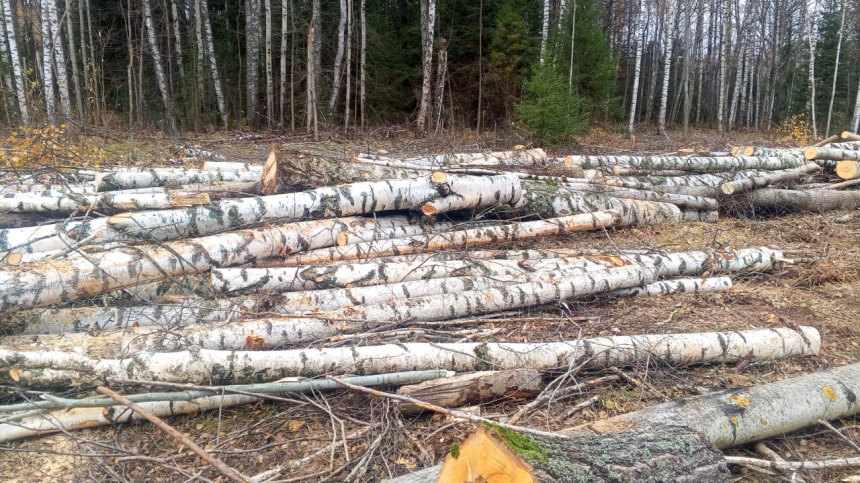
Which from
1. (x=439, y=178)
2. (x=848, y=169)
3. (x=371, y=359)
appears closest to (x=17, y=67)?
(x=439, y=178)

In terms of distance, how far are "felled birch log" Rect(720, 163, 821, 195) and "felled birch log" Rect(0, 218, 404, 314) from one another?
248 inches

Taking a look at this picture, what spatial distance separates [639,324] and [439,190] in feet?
8.50

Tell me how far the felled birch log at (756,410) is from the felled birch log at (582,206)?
3698mm

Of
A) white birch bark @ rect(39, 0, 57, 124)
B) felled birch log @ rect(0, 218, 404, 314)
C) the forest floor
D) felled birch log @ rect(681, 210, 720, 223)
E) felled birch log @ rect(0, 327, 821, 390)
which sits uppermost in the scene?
white birch bark @ rect(39, 0, 57, 124)

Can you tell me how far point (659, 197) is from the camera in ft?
26.0

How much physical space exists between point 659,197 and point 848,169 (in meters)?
3.78

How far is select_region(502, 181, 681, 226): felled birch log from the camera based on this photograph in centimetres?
679

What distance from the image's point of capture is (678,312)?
4.71 meters

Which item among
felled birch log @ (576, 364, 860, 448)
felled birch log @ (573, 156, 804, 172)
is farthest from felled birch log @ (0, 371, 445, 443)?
felled birch log @ (573, 156, 804, 172)

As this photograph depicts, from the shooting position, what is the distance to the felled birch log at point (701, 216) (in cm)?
788

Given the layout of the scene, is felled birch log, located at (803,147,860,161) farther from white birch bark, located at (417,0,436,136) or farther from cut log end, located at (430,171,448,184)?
white birch bark, located at (417,0,436,136)

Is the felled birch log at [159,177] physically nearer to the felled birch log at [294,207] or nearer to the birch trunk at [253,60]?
the felled birch log at [294,207]

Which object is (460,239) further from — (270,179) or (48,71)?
(48,71)

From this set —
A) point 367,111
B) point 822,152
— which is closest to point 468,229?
point 822,152
